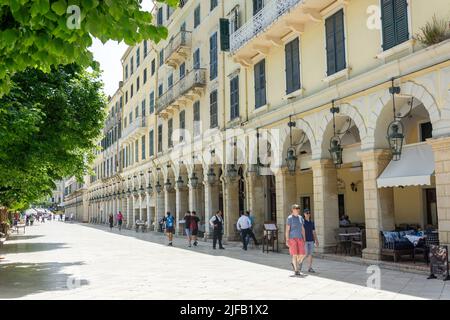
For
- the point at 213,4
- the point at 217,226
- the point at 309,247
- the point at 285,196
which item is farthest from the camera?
the point at 213,4

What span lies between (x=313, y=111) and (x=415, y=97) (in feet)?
15.0

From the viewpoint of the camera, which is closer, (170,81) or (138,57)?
(170,81)

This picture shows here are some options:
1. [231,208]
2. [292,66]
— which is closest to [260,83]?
[292,66]

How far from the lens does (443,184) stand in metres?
11.5

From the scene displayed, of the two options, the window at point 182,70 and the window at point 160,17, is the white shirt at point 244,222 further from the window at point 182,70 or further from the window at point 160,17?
the window at point 160,17

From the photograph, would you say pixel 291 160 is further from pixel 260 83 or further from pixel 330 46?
pixel 260 83

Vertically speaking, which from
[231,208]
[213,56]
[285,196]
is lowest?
[231,208]

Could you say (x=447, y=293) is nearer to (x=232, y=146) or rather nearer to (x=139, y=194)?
(x=232, y=146)

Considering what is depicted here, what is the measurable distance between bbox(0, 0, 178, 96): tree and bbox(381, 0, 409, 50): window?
793 cm

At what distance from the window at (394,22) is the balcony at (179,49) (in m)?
16.7

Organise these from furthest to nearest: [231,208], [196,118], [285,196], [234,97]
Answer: [196,118]
[231,208]
[234,97]
[285,196]

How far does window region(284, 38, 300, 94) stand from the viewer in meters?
17.6

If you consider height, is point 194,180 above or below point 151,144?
below

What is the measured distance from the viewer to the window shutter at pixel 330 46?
1562cm
